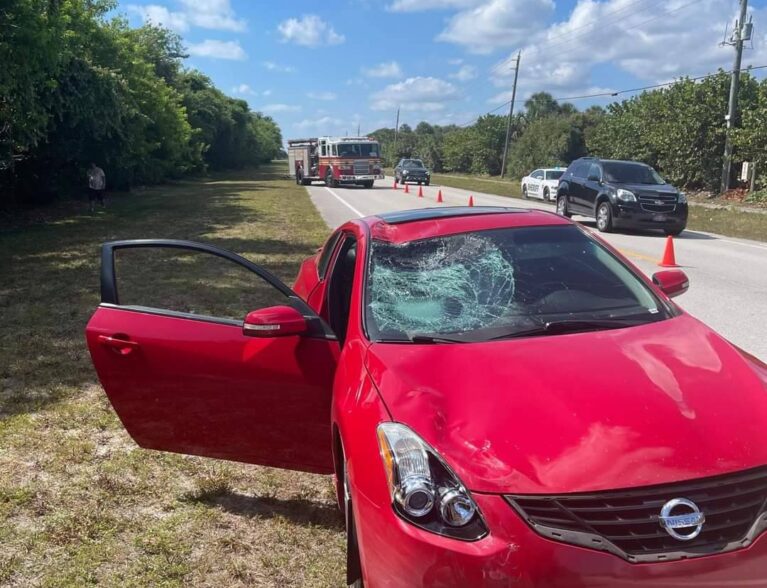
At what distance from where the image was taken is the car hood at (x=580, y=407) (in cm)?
207

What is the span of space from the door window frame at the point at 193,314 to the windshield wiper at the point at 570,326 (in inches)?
34.5

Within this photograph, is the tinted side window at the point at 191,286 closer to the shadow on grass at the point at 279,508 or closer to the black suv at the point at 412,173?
the shadow on grass at the point at 279,508

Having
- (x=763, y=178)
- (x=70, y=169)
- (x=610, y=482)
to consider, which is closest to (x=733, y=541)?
(x=610, y=482)

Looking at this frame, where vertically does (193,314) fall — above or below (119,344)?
above

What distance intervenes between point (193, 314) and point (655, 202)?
591 inches

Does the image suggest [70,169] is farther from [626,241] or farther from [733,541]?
[733,541]

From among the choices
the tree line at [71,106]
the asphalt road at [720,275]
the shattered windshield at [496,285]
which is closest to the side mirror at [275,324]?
the shattered windshield at [496,285]

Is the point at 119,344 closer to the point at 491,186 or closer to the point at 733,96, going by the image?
the point at 733,96

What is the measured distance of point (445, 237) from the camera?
3.68 meters

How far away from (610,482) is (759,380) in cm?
101

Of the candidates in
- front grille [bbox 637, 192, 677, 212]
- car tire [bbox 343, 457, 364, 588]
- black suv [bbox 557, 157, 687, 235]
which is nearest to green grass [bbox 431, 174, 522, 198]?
black suv [bbox 557, 157, 687, 235]

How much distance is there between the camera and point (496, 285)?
3.32 meters

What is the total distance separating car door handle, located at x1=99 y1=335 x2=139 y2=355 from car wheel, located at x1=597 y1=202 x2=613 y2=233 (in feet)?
49.1

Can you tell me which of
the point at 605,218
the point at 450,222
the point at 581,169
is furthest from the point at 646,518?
the point at 581,169
